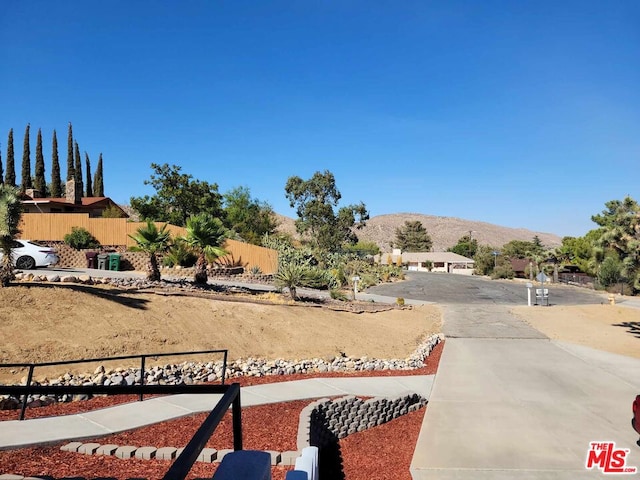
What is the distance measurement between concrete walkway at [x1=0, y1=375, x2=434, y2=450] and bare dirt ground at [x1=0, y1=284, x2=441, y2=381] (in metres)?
2.81

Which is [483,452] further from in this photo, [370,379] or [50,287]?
[50,287]

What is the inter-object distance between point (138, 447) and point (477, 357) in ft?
37.3

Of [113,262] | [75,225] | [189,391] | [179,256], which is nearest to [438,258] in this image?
[179,256]

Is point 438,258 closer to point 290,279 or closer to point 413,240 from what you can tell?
point 413,240

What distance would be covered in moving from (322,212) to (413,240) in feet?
204

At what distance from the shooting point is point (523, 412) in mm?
9719

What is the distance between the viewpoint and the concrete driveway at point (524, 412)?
24.1 feet

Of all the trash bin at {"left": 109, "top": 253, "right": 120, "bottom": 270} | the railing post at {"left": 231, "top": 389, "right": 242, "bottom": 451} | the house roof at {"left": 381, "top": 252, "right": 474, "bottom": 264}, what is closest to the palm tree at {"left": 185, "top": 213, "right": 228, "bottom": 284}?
the trash bin at {"left": 109, "top": 253, "right": 120, "bottom": 270}

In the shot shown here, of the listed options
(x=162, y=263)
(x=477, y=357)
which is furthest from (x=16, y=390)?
(x=162, y=263)

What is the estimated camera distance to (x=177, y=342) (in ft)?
42.7

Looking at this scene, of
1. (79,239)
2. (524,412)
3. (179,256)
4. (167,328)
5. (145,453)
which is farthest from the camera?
(79,239)

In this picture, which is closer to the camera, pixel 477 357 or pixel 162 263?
pixel 477 357

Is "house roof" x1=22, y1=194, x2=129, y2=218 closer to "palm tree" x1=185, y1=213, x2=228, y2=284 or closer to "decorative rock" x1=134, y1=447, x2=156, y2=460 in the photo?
"palm tree" x1=185, y1=213, x2=228, y2=284

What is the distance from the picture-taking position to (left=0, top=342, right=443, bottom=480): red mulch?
561cm
